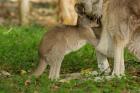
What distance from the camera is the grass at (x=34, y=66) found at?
6153 millimetres

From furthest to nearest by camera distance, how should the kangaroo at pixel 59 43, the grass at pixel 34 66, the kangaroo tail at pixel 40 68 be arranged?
the kangaroo tail at pixel 40 68 < the kangaroo at pixel 59 43 < the grass at pixel 34 66

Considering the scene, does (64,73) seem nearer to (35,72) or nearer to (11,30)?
(35,72)

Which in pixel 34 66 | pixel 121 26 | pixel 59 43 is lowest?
pixel 34 66

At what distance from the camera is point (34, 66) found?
8062mm

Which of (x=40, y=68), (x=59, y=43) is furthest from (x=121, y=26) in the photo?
(x=40, y=68)

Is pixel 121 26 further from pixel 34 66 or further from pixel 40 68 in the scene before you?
pixel 34 66

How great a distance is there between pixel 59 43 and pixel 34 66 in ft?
4.71

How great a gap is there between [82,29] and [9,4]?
14270mm

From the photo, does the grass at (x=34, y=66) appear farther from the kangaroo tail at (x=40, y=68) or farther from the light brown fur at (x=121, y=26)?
the light brown fur at (x=121, y=26)

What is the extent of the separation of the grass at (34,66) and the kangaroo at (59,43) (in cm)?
17

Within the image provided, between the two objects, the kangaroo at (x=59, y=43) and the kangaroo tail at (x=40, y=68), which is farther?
the kangaroo tail at (x=40, y=68)

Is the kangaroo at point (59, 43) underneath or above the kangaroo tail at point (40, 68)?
above

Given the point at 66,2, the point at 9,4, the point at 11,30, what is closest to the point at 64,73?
the point at 11,30

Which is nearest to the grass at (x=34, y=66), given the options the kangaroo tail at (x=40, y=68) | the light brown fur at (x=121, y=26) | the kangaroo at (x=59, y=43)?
the kangaroo tail at (x=40, y=68)
